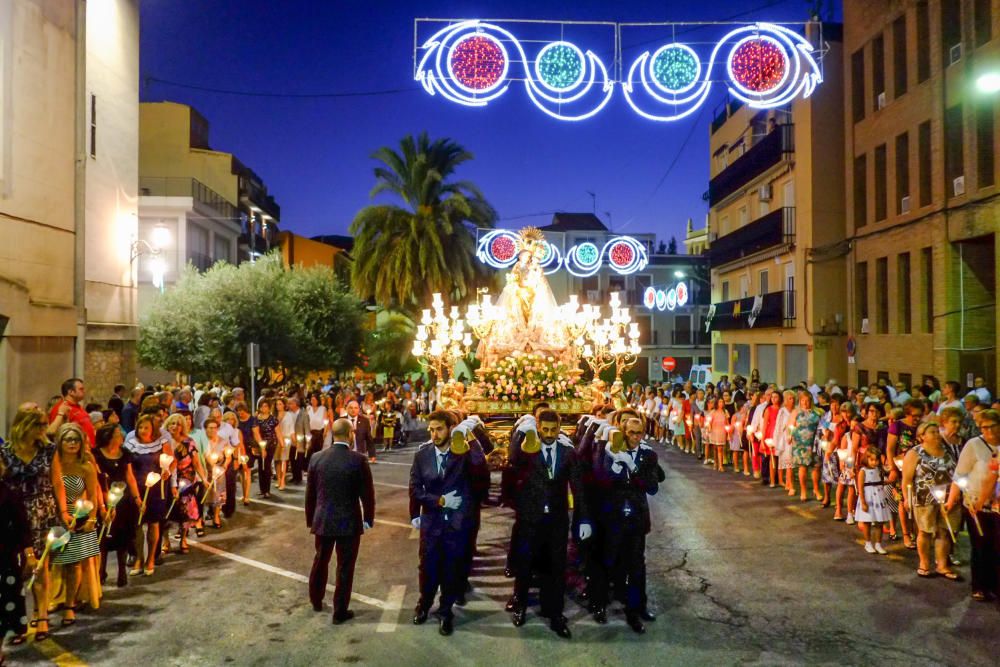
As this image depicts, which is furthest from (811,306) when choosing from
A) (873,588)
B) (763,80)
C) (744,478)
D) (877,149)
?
(873,588)

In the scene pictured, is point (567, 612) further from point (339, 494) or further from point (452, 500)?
point (339, 494)

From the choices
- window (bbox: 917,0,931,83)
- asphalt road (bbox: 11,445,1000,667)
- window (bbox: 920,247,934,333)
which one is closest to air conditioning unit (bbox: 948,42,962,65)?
window (bbox: 917,0,931,83)

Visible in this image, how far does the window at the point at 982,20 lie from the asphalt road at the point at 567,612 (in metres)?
13.6

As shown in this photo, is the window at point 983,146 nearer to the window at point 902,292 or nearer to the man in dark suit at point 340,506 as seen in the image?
the window at point 902,292

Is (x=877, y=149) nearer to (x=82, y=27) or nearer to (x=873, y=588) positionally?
(x=873, y=588)

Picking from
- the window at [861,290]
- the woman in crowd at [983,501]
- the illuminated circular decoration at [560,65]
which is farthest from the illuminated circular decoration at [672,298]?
the woman in crowd at [983,501]

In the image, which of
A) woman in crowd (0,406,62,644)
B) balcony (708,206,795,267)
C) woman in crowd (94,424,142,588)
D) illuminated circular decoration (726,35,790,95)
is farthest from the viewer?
balcony (708,206,795,267)

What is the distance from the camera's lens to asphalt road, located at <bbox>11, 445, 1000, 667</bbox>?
6113mm

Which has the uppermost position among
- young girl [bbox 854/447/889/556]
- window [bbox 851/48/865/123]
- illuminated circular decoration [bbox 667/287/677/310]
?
window [bbox 851/48/865/123]

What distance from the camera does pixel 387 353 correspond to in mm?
33781

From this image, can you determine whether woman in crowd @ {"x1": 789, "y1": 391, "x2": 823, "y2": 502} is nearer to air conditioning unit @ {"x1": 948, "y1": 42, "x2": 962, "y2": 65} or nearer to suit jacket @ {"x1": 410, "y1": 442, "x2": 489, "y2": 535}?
suit jacket @ {"x1": 410, "y1": 442, "x2": 489, "y2": 535}

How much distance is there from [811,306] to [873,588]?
19.4 meters

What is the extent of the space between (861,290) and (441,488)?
67.5 ft

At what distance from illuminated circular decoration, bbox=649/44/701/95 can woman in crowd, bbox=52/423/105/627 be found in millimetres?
10522
